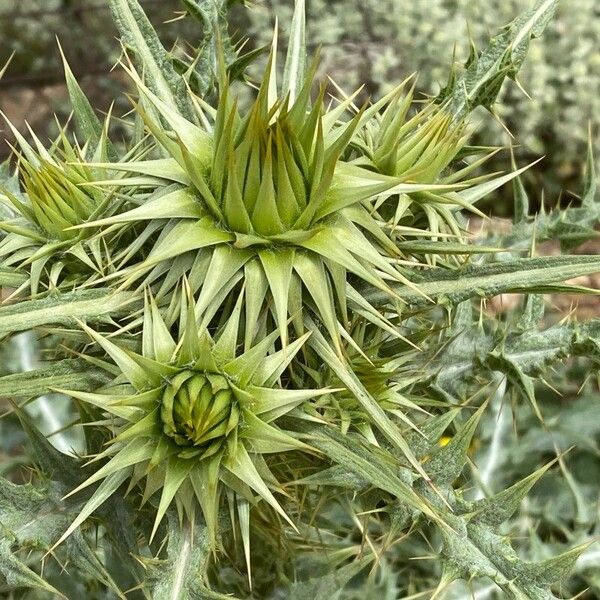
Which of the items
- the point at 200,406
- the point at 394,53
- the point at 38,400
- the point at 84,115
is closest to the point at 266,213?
the point at 200,406

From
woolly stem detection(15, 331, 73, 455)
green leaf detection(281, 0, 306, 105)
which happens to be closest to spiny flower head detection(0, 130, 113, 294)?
green leaf detection(281, 0, 306, 105)

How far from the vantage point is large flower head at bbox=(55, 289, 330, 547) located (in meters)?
1.50

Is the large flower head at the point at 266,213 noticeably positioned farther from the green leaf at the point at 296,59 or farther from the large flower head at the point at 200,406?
the green leaf at the point at 296,59

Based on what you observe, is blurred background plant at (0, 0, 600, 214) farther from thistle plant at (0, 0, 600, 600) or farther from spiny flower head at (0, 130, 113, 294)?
spiny flower head at (0, 130, 113, 294)

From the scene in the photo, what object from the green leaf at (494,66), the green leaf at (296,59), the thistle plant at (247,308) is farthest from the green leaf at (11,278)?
the green leaf at (494,66)

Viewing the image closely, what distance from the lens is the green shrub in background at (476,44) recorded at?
5922 millimetres

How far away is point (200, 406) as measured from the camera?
1505 mm

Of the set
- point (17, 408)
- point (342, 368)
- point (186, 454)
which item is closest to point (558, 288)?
point (342, 368)

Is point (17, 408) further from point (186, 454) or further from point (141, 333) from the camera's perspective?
point (186, 454)

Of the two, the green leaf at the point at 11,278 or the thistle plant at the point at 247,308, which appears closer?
the thistle plant at the point at 247,308

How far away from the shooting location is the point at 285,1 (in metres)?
6.25

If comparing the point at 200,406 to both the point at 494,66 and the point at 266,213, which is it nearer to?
the point at 266,213

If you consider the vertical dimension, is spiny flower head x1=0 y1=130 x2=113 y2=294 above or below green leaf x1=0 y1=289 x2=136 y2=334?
above

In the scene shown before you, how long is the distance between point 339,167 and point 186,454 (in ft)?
2.07
